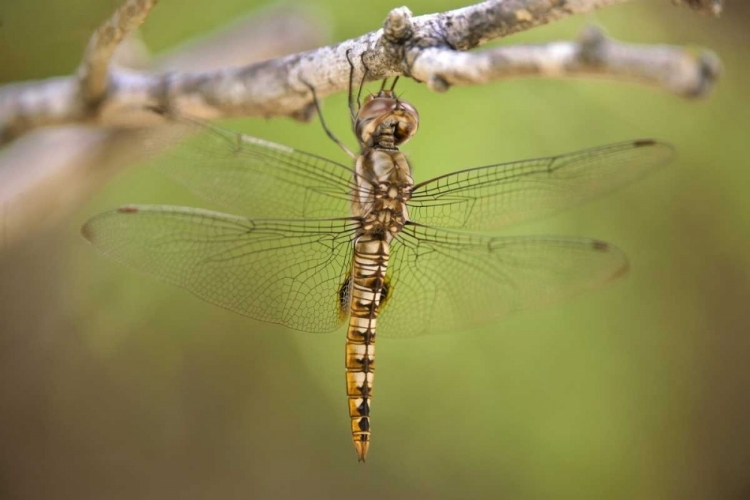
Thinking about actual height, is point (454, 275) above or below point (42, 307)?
below

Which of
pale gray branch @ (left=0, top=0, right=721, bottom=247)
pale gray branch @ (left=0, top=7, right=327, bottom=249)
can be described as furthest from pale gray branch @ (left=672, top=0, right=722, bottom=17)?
pale gray branch @ (left=0, top=7, right=327, bottom=249)

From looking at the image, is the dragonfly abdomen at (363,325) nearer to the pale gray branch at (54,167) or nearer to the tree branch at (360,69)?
the tree branch at (360,69)

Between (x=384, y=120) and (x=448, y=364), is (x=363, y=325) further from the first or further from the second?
(x=448, y=364)

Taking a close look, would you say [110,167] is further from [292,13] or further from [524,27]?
[524,27]

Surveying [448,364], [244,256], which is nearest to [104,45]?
[244,256]

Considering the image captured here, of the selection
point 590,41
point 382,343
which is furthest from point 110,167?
point 590,41

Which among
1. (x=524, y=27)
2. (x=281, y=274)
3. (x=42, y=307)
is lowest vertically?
(x=281, y=274)
